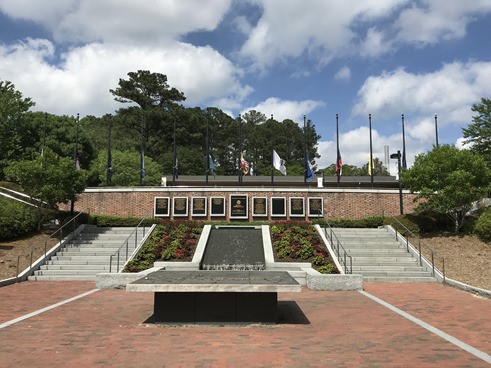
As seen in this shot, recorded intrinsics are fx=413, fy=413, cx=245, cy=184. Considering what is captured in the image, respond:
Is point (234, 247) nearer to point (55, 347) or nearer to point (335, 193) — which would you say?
point (335, 193)

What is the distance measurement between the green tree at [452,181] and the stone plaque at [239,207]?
9957mm

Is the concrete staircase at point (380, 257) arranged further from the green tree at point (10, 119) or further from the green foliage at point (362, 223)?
the green tree at point (10, 119)

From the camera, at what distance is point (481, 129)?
A: 3103 centimetres

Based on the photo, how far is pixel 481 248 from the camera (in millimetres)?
18688

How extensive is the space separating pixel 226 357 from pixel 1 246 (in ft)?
51.3

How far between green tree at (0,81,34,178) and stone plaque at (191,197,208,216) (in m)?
15.9

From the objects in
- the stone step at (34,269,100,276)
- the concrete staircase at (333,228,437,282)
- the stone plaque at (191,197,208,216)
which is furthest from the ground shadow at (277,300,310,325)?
the stone plaque at (191,197,208,216)

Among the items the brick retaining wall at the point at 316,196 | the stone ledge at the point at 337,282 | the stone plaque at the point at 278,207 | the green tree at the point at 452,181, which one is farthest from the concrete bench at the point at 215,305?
the brick retaining wall at the point at 316,196

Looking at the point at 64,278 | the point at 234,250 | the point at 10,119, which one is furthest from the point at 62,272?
the point at 10,119

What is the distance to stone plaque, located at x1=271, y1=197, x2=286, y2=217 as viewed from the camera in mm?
26641

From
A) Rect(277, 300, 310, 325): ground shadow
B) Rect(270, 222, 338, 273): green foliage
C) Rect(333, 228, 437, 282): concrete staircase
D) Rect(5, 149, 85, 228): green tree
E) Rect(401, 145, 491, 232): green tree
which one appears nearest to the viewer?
Answer: Rect(277, 300, 310, 325): ground shadow

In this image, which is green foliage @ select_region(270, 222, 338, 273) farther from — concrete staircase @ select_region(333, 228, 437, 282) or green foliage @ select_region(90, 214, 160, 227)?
green foliage @ select_region(90, 214, 160, 227)

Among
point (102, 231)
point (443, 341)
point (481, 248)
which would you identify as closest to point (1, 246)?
point (102, 231)

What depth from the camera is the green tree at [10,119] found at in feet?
107
